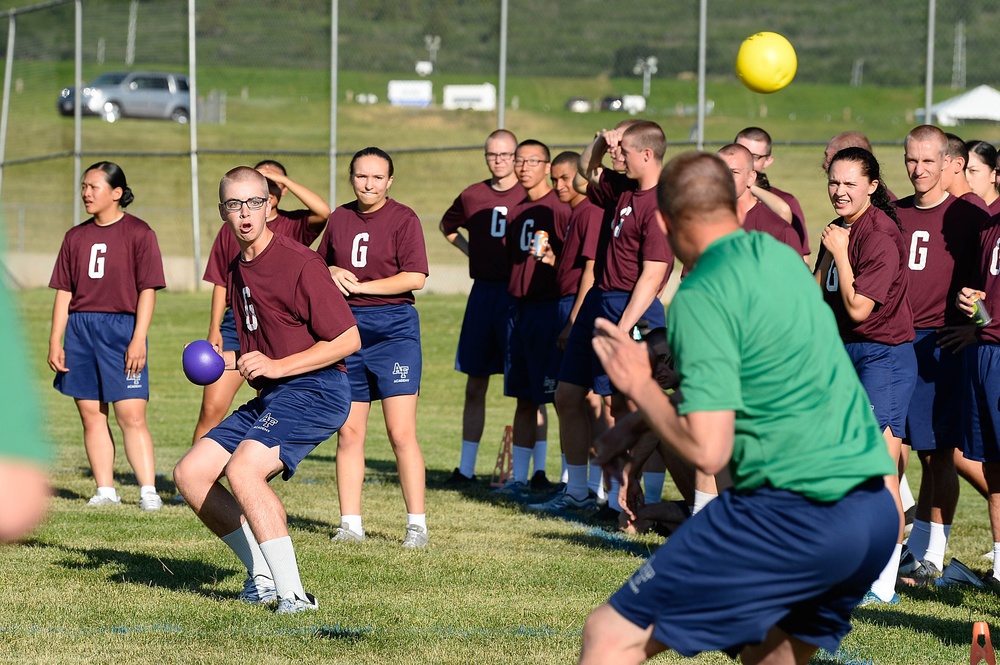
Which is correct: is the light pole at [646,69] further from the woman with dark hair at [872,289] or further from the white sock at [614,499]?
the woman with dark hair at [872,289]

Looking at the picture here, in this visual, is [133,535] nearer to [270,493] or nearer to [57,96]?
[270,493]

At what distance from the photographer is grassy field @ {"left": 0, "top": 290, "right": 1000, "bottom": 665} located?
571cm

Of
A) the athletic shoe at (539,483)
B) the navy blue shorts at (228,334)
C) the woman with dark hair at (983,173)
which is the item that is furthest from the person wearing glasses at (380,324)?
the woman with dark hair at (983,173)

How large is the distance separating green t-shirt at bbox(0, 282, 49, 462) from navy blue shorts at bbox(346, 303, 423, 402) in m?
6.28

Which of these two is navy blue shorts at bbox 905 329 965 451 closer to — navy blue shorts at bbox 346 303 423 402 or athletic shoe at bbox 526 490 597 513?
athletic shoe at bbox 526 490 597 513

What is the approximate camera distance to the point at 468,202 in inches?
426

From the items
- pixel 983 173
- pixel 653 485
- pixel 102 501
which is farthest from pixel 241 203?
pixel 983 173

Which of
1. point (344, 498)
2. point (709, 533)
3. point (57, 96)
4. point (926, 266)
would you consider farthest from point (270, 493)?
point (57, 96)

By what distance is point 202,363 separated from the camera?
6.39m

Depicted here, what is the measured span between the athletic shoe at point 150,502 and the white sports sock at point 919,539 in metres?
5.06

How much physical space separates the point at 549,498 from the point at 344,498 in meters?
2.47

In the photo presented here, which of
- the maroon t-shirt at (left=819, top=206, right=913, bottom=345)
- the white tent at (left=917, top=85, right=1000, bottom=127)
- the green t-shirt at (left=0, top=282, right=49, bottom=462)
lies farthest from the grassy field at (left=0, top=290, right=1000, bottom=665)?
the white tent at (left=917, top=85, right=1000, bottom=127)

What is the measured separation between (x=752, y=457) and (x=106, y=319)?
6560 mm

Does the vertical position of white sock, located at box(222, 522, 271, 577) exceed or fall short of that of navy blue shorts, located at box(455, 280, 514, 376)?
it falls short
